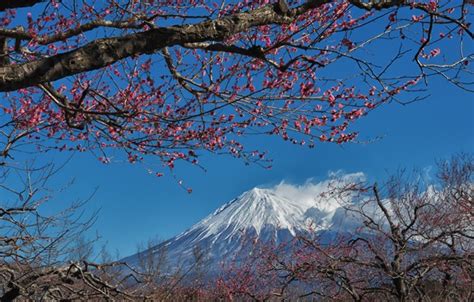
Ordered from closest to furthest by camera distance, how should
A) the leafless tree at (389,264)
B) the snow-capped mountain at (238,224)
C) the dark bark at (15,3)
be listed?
the dark bark at (15,3) → the leafless tree at (389,264) → the snow-capped mountain at (238,224)

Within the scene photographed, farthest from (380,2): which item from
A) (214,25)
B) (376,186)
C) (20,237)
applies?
(376,186)

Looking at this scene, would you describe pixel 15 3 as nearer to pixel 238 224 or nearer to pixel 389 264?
pixel 389 264

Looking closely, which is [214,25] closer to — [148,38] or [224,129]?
[148,38]

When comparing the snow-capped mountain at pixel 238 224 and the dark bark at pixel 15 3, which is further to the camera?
the snow-capped mountain at pixel 238 224

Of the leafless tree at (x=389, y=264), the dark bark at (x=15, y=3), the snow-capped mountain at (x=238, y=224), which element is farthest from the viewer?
the snow-capped mountain at (x=238, y=224)

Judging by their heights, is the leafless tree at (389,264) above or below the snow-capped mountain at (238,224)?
below

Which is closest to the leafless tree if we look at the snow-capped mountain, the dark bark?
the dark bark

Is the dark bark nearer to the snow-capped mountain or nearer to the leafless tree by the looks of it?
the leafless tree

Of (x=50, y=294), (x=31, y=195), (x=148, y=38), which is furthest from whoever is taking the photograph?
(x=31, y=195)

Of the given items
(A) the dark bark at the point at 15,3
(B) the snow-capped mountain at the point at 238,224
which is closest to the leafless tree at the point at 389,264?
(A) the dark bark at the point at 15,3

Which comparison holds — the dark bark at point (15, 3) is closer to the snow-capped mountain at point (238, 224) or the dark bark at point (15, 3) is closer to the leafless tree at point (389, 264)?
the leafless tree at point (389, 264)

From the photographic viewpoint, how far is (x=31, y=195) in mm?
5293

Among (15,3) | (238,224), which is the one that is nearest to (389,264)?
(15,3)

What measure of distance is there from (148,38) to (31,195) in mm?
3328
